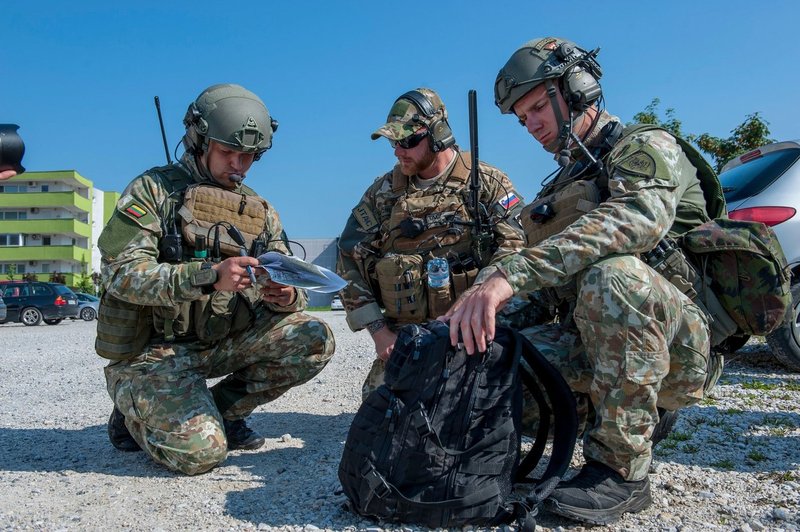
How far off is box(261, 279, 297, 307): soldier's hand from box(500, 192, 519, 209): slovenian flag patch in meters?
1.38

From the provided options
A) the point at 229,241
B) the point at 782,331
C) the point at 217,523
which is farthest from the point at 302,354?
the point at 782,331

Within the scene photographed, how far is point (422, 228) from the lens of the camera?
4.34 m

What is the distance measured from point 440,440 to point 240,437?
1.85 meters

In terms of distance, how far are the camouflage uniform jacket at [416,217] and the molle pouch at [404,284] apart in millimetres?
109

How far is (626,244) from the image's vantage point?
2.77m

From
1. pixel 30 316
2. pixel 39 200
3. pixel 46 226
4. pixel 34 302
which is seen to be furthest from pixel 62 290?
pixel 39 200

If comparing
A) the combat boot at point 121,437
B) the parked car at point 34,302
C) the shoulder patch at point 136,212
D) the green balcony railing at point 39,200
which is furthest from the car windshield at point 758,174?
the green balcony railing at point 39,200

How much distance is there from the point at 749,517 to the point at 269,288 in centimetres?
263

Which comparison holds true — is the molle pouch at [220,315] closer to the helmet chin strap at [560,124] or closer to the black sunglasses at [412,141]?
the black sunglasses at [412,141]

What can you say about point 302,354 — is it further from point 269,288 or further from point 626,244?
point 626,244

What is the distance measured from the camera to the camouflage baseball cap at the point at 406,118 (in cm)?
423

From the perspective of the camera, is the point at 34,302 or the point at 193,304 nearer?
the point at 193,304

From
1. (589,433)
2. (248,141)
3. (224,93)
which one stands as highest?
(224,93)

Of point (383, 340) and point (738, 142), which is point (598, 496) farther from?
point (738, 142)
